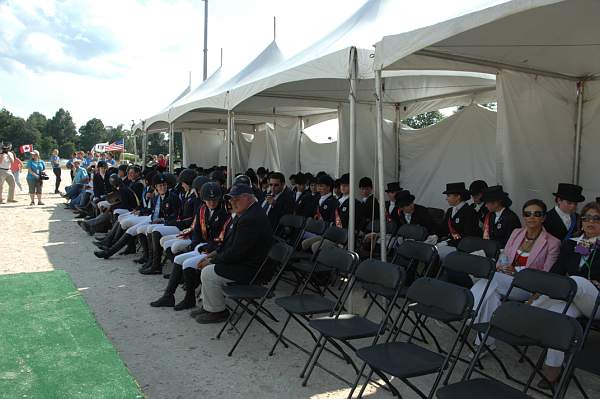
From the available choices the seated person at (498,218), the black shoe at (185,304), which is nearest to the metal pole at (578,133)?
the seated person at (498,218)

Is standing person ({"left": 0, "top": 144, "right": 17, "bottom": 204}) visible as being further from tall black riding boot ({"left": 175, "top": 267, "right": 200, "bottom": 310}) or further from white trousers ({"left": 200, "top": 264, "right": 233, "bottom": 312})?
white trousers ({"left": 200, "top": 264, "right": 233, "bottom": 312})

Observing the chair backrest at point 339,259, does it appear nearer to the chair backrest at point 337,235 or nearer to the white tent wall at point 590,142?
the chair backrest at point 337,235

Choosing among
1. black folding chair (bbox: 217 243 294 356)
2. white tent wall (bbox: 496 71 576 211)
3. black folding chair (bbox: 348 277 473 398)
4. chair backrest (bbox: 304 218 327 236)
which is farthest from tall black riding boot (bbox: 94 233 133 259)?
white tent wall (bbox: 496 71 576 211)

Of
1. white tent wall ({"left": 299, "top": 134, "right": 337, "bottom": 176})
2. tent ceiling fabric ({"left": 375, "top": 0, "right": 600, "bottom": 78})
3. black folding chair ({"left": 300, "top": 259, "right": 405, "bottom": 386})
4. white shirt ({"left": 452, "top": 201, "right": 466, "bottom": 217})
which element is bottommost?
black folding chair ({"left": 300, "top": 259, "right": 405, "bottom": 386})

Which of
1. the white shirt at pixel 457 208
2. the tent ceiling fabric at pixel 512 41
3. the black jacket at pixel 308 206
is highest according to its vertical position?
the tent ceiling fabric at pixel 512 41

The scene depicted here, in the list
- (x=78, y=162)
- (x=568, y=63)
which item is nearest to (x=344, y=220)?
(x=568, y=63)

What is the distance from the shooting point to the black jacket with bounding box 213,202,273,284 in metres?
4.21

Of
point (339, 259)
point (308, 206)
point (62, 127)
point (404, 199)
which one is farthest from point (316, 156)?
point (62, 127)

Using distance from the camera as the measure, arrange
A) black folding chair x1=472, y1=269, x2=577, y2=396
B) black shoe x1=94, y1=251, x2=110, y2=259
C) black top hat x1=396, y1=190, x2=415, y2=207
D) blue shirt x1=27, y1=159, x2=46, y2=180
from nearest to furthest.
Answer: black folding chair x1=472, y1=269, x2=577, y2=396, black top hat x1=396, y1=190, x2=415, y2=207, black shoe x1=94, y1=251, x2=110, y2=259, blue shirt x1=27, y1=159, x2=46, y2=180

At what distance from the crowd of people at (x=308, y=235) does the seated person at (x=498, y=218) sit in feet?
0.03

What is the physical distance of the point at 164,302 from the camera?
15.8 ft

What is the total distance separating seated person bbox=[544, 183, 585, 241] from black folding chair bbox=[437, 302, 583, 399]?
2157mm

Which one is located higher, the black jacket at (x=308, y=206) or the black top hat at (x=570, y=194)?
the black top hat at (x=570, y=194)

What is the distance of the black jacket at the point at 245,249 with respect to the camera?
13.8 ft
